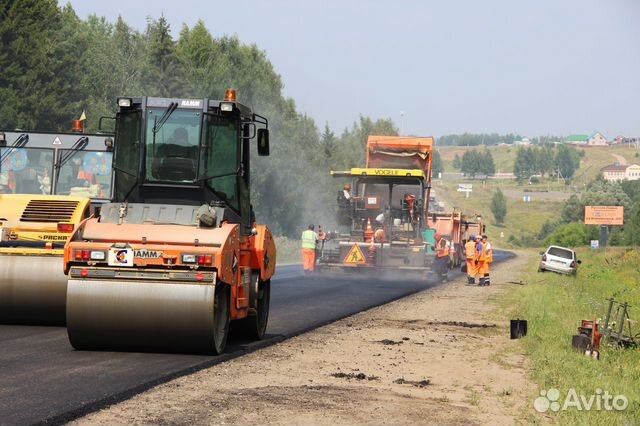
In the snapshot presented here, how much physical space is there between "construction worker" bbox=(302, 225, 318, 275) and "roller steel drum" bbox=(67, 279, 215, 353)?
69.3ft

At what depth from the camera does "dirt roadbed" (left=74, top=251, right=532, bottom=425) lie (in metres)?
8.58

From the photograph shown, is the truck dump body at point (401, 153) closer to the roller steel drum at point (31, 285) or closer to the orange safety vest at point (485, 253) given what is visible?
the orange safety vest at point (485, 253)

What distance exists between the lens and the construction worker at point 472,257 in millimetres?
31234

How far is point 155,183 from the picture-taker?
1259 cm

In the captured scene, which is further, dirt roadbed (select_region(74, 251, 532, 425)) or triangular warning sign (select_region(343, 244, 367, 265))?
triangular warning sign (select_region(343, 244, 367, 265))

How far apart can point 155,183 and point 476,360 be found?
14.7 feet

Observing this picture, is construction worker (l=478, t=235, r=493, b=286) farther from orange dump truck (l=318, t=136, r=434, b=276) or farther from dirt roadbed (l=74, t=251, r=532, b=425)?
dirt roadbed (l=74, t=251, r=532, b=425)

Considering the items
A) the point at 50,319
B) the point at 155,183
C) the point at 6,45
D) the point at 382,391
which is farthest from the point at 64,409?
the point at 6,45

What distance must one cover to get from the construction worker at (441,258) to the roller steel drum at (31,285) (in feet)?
64.8

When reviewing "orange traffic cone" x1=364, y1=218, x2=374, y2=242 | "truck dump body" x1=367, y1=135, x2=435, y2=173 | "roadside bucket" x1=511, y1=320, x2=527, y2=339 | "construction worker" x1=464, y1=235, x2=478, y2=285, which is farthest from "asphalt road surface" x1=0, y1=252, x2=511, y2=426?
"truck dump body" x1=367, y1=135, x2=435, y2=173

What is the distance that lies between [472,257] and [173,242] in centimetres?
2080

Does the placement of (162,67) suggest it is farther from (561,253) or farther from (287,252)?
(561,253)

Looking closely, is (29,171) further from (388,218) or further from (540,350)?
(388,218)

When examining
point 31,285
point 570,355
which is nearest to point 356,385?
point 570,355
